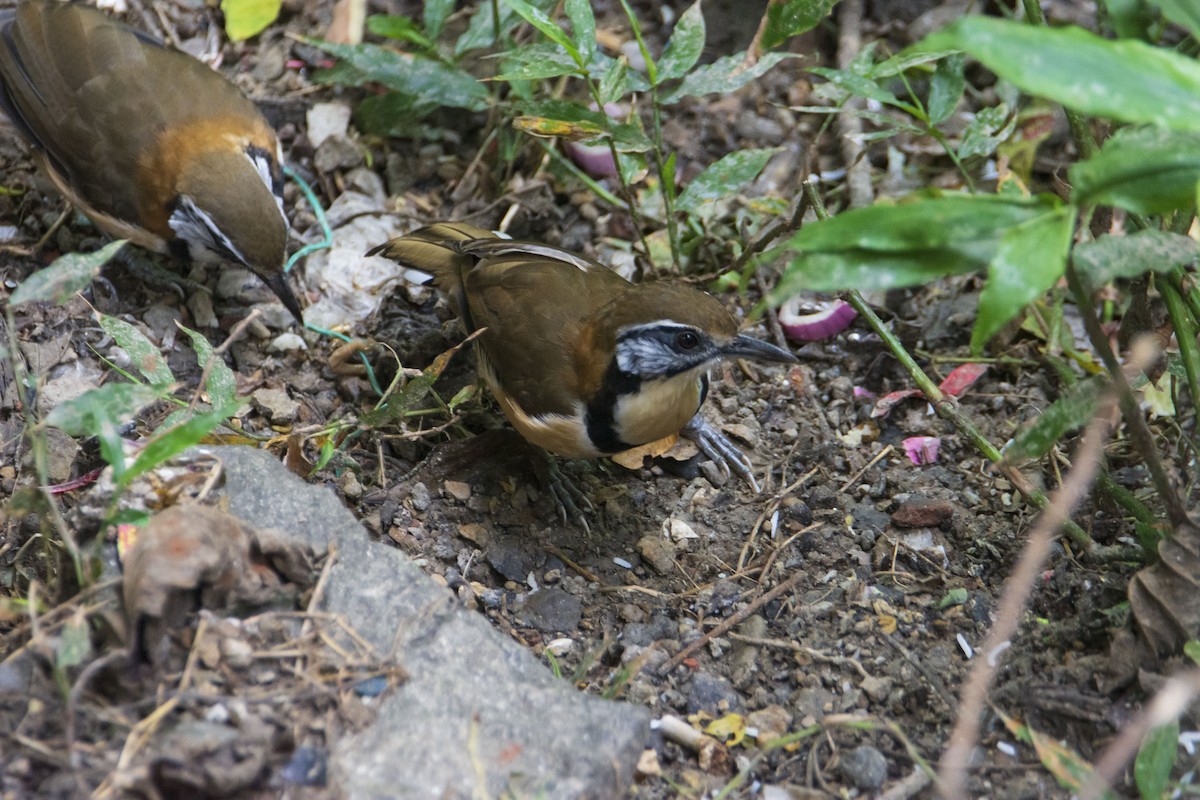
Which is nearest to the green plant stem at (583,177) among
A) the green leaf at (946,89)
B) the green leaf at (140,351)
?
the green leaf at (946,89)

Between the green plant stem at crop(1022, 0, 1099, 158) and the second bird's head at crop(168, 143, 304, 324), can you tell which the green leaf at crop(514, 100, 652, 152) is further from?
the green plant stem at crop(1022, 0, 1099, 158)

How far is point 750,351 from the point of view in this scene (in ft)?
13.1

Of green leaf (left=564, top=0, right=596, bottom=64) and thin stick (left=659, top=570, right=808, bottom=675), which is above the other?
green leaf (left=564, top=0, right=596, bottom=64)

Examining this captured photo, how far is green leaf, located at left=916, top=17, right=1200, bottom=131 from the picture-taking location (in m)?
2.16

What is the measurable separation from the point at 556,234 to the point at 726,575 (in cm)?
212

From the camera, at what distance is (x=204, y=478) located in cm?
324

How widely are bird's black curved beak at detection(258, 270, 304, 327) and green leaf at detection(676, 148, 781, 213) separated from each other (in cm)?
172

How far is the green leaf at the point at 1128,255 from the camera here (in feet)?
8.74

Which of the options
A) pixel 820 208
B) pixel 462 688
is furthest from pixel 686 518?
pixel 462 688

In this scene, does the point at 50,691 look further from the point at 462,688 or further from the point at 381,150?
the point at 381,150

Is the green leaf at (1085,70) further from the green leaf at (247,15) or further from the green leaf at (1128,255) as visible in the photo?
the green leaf at (247,15)

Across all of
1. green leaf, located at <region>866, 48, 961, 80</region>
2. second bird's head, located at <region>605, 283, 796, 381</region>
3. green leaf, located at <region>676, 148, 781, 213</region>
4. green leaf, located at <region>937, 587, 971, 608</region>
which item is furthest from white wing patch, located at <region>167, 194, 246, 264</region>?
green leaf, located at <region>937, 587, 971, 608</region>

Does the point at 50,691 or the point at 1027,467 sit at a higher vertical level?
the point at 50,691

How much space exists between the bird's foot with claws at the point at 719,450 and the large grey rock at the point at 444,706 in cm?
157
